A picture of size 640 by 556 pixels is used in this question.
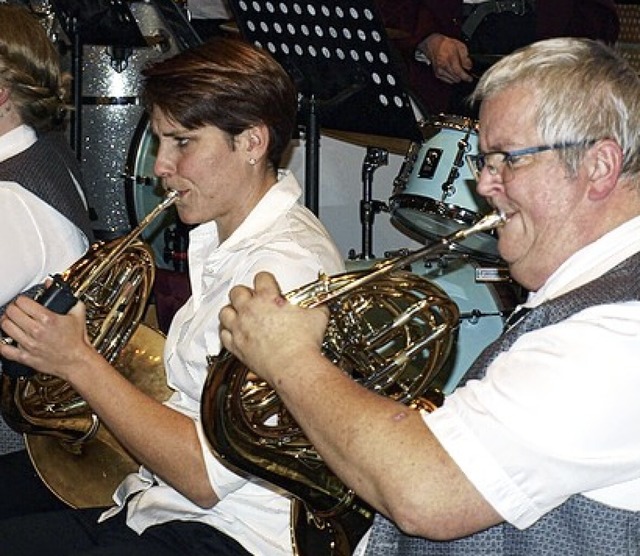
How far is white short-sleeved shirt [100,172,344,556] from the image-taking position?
6.95ft

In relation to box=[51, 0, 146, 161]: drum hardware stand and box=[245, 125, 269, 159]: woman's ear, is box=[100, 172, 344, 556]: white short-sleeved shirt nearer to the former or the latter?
box=[245, 125, 269, 159]: woman's ear

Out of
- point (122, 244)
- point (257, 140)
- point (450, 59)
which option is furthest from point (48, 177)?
point (450, 59)

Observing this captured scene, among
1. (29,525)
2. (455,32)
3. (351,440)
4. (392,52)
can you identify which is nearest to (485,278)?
(392,52)

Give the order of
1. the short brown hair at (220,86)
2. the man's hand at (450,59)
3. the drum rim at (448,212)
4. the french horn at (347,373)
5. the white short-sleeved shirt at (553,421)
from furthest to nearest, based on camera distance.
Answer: the man's hand at (450,59), the drum rim at (448,212), the short brown hair at (220,86), the french horn at (347,373), the white short-sleeved shirt at (553,421)

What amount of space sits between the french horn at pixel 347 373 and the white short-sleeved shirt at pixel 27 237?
75 centimetres

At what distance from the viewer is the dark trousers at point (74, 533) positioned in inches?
82.4

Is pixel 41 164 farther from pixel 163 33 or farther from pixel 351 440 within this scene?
pixel 163 33

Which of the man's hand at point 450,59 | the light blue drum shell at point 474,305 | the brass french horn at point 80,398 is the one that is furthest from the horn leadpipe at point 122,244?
the man's hand at point 450,59

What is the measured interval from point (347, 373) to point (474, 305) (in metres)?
1.61

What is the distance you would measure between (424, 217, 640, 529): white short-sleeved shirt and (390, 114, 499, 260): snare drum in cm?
170

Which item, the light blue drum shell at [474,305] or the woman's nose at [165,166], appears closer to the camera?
the woman's nose at [165,166]

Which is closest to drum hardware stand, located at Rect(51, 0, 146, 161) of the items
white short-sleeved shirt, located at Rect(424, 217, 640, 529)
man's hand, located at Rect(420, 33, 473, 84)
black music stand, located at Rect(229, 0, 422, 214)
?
man's hand, located at Rect(420, 33, 473, 84)

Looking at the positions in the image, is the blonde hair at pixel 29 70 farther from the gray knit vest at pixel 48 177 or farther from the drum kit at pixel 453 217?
the drum kit at pixel 453 217

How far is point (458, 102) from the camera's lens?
13.8ft
